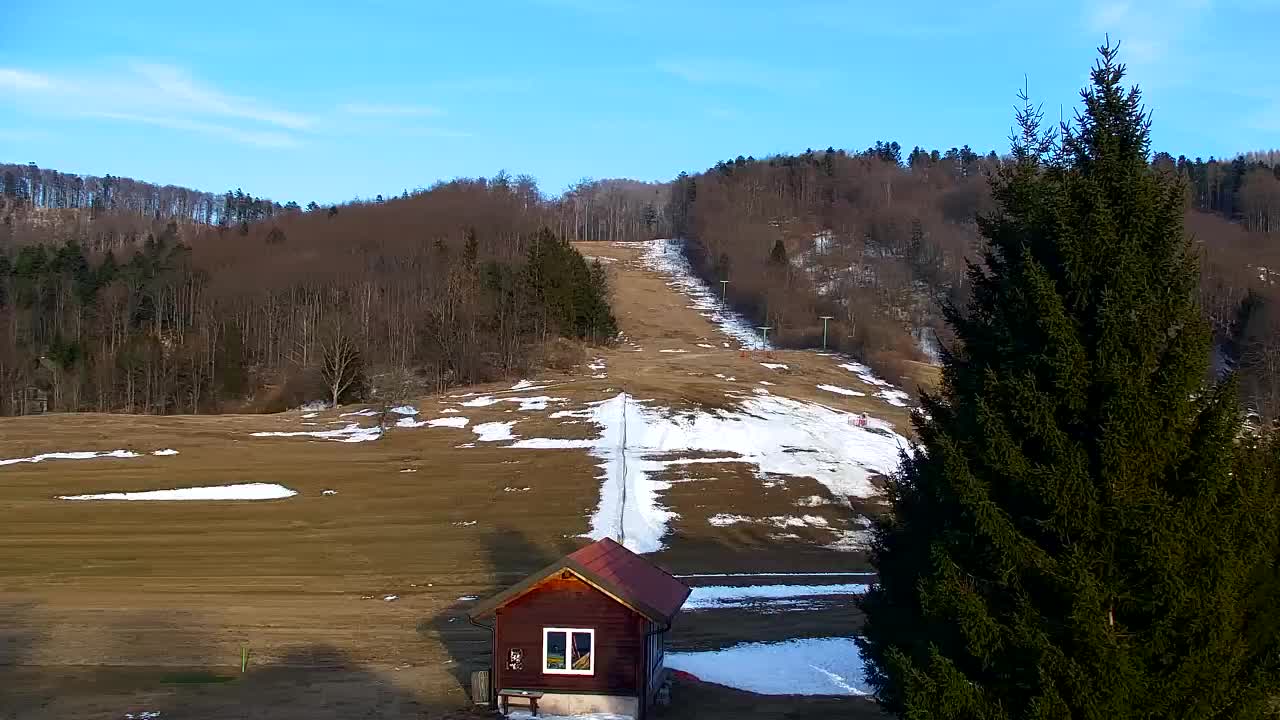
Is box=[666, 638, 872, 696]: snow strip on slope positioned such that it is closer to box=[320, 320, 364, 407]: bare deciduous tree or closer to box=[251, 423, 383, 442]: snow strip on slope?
box=[251, 423, 383, 442]: snow strip on slope

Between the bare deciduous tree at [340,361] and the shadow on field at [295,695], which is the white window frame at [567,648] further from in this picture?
the bare deciduous tree at [340,361]

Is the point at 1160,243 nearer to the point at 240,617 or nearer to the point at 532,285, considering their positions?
the point at 240,617

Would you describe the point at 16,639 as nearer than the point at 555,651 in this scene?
No

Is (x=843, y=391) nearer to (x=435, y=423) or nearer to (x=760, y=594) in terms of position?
(x=435, y=423)

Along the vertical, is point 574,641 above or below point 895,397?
above

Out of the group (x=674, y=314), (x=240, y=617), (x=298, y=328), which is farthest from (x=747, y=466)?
(x=674, y=314)

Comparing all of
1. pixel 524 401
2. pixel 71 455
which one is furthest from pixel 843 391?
pixel 71 455
